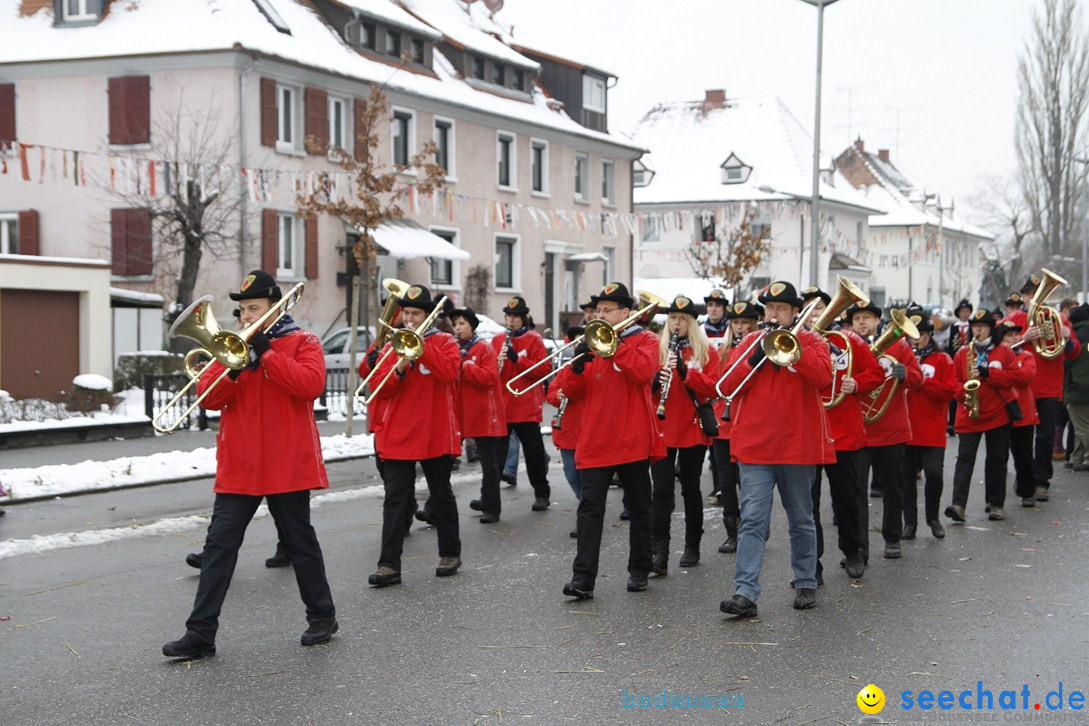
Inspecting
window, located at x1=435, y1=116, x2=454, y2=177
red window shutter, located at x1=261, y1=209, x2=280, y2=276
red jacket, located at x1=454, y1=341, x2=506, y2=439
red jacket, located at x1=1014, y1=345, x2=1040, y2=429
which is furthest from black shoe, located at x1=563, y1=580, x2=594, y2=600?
window, located at x1=435, y1=116, x2=454, y2=177

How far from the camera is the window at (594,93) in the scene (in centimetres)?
4522

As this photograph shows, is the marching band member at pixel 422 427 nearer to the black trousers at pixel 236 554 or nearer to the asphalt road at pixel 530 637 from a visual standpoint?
the asphalt road at pixel 530 637

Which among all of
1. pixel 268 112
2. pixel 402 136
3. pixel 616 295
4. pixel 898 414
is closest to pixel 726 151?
pixel 402 136

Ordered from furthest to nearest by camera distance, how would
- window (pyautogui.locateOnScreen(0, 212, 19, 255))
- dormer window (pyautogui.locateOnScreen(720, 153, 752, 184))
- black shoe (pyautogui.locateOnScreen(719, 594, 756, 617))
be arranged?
dormer window (pyautogui.locateOnScreen(720, 153, 752, 184)), window (pyautogui.locateOnScreen(0, 212, 19, 255)), black shoe (pyautogui.locateOnScreen(719, 594, 756, 617))

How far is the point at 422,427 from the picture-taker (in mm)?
8672

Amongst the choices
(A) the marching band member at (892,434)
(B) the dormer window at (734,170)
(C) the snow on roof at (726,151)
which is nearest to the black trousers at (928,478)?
(A) the marching band member at (892,434)

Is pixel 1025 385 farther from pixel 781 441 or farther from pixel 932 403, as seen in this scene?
pixel 781 441

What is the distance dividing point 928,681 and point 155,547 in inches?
241

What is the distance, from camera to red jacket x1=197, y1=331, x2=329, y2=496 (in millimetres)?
6836

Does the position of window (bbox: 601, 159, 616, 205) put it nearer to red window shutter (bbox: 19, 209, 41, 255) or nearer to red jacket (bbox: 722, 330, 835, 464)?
red window shutter (bbox: 19, 209, 41, 255)

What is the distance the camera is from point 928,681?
6.11m

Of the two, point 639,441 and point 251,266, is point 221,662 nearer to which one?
point 639,441

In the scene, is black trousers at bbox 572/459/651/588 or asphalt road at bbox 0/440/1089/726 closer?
asphalt road at bbox 0/440/1089/726

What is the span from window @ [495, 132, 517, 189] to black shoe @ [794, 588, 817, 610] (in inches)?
1305
